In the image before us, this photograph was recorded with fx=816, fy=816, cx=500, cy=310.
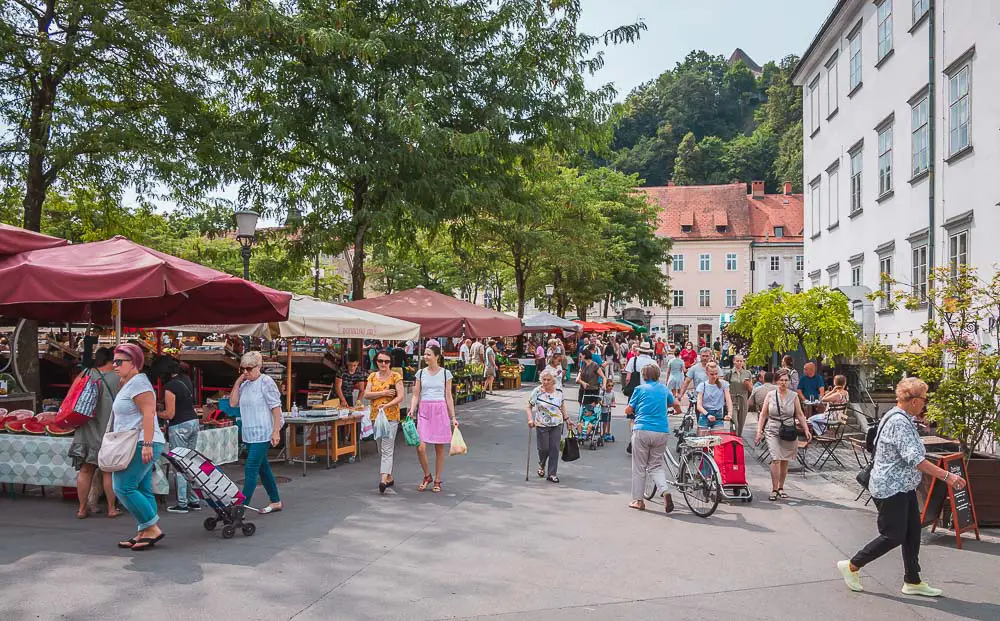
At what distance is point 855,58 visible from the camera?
76.8 feet

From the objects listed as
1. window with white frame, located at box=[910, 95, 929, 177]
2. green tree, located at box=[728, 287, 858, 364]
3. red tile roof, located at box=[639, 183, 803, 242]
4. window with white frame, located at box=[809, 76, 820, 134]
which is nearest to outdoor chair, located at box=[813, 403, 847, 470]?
green tree, located at box=[728, 287, 858, 364]

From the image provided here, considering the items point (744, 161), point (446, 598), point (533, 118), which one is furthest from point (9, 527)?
point (744, 161)

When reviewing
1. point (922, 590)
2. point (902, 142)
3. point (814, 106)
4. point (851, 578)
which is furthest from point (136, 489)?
point (814, 106)

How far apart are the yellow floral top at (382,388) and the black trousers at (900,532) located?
229 inches

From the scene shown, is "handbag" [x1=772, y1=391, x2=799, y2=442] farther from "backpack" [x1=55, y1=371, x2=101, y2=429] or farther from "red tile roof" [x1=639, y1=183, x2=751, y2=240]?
"red tile roof" [x1=639, y1=183, x2=751, y2=240]

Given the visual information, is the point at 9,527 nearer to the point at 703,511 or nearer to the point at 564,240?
the point at 703,511

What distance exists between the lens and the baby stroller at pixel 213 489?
23.4 feet

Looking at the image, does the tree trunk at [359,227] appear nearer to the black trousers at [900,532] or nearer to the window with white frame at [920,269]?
the window with white frame at [920,269]

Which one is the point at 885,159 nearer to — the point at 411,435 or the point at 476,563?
the point at 411,435

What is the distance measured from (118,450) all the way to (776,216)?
237 ft

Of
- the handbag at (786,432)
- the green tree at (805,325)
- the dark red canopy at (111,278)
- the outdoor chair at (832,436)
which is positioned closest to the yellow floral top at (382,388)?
the dark red canopy at (111,278)

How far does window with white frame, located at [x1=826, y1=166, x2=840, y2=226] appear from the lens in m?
25.6

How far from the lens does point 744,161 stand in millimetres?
91000

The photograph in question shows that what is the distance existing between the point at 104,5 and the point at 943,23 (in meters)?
16.8
